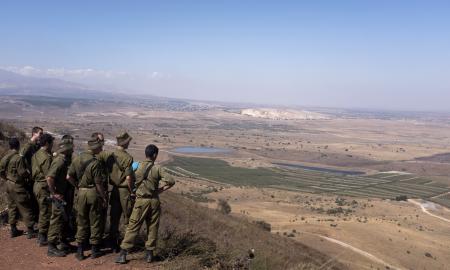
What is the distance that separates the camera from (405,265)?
1123 inches

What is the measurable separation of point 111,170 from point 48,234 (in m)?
1.75

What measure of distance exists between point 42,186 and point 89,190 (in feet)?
4.81

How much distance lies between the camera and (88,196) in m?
7.87

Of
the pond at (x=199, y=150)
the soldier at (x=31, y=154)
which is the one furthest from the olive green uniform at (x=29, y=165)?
the pond at (x=199, y=150)

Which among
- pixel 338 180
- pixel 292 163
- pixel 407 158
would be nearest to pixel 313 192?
pixel 338 180

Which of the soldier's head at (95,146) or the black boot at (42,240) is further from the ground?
the soldier's head at (95,146)

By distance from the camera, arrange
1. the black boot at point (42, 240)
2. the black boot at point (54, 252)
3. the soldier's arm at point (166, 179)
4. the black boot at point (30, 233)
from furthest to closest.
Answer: the black boot at point (30, 233) → the black boot at point (42, 240) → the black boot at point (54, 252) → the soldier's arm at point (166, 179)

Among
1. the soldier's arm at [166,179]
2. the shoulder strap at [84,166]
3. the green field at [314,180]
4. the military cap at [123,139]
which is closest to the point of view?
the soldier's arm at [166,179]

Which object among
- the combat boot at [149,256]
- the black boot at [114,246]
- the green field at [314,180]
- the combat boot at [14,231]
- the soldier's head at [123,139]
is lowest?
the green field at [314,180]

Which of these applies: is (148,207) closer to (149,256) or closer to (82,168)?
(149,256)

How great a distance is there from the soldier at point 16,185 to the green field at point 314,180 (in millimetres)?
63121

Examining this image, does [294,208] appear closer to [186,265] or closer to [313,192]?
[313,192]

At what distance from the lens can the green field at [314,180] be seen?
72012mm

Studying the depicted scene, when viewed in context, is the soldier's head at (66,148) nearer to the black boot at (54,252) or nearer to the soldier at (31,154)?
the soldier at (31,154)
